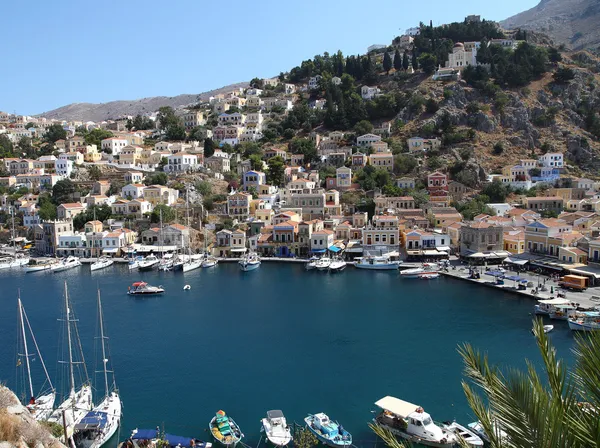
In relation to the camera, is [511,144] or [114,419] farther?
[511,144]

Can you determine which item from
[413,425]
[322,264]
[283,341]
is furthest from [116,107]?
[413,425]

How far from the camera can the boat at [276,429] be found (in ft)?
39.8

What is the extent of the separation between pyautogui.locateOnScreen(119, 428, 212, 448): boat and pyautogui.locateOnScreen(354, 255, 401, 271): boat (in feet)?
70.8

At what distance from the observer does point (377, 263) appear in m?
32.8

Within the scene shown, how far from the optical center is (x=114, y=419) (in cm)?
1319

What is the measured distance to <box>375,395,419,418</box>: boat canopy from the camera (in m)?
12.8

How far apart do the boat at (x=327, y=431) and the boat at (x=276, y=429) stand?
0.60 m

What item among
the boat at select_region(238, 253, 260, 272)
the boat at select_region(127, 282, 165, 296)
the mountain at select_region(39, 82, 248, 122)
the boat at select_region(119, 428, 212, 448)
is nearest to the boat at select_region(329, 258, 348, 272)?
the boat at select_region(238, 253, 260, 272)

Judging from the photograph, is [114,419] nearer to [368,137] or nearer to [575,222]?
[575,222]

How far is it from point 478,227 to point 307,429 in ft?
74.2

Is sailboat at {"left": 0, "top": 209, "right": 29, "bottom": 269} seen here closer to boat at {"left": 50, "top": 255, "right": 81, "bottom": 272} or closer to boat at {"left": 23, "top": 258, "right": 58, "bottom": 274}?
boat at {"left": 23, "top": 258, "right": 58, "bottom": 274}

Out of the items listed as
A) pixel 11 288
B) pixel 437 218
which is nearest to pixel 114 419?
pixel 11 288

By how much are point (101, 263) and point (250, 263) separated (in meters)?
10.4

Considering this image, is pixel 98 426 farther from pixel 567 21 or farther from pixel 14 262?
pixel 567 21
